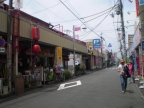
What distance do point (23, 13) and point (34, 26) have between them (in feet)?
6.46

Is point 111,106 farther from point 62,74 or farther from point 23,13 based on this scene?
point 62,74

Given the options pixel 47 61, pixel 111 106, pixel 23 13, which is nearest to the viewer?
pixel 111 106

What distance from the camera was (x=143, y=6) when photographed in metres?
5.66

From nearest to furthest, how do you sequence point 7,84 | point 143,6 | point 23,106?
point 143,6, point 23,106, point 7,84

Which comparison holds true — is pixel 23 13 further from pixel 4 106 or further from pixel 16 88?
pixel 4 106

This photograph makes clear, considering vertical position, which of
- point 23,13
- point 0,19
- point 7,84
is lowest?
point 7,84

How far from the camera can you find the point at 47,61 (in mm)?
24016

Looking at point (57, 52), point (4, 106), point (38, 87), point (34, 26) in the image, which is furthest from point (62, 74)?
point (4, 106)

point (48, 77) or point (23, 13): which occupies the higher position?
point (23, 13)

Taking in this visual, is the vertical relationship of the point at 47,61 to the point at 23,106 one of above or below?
above

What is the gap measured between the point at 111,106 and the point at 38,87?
9.05m

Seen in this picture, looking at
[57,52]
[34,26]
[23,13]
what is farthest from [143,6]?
[57,52]

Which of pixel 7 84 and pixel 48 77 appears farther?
pixel 48 77

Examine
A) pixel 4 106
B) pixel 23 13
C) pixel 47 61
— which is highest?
pixel 23 13
